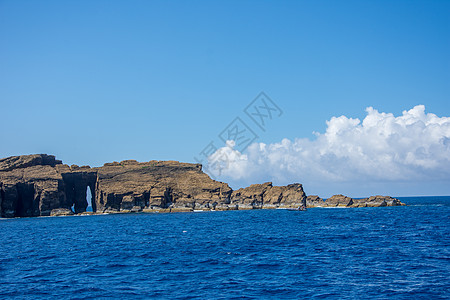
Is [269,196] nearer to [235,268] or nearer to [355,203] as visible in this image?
[355,203]

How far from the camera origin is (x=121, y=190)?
131m

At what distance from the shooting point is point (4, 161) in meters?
127

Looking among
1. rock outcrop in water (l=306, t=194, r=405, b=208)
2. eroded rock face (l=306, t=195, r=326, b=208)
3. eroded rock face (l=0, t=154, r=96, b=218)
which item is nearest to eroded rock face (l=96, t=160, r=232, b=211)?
eroded rock face (l=0, t=154, r=96, b=218)

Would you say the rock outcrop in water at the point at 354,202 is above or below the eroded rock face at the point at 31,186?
below

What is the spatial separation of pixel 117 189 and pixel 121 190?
56.0 inches

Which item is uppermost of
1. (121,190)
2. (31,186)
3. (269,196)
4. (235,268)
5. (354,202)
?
(31,186)

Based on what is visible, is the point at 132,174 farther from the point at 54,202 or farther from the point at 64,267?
the point at 64,267

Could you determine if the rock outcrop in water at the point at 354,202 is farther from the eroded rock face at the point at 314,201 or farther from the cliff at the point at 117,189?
the cliff at the point at 117,189

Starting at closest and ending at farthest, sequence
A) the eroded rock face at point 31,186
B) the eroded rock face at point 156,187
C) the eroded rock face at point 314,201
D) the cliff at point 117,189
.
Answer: the eroded rock face at point 31,186 < the cliff at point 117,189 < the eroded rock face at point 156,187 < the eroded rock face at point 314,201

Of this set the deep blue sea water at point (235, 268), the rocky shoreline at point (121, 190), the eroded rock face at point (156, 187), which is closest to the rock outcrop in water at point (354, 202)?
the rocky shoreline at point (121, 190)

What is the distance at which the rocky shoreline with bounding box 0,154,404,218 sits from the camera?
124 m

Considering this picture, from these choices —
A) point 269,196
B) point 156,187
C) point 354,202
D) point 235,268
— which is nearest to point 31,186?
point 156,187

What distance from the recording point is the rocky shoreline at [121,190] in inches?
4865

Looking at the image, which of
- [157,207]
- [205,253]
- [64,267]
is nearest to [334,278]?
[205,253]
